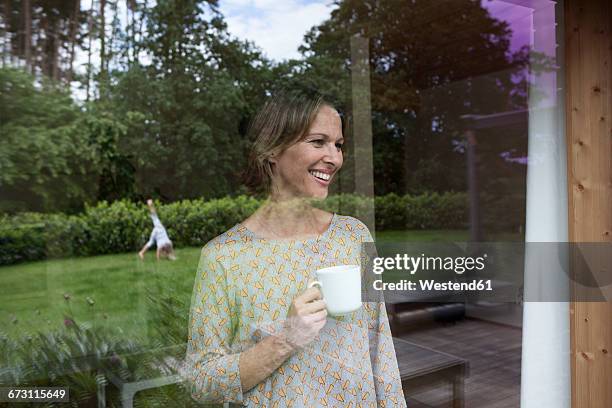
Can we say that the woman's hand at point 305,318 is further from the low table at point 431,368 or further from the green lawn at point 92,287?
the low table at point 431,368

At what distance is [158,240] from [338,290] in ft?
3.32

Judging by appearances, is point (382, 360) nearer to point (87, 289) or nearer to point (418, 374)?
point (418, 374)

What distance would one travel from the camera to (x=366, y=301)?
135 cm

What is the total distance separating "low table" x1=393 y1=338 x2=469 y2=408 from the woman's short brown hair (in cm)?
88

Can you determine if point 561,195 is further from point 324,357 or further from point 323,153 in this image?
point 324,357

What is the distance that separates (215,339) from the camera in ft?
3.79

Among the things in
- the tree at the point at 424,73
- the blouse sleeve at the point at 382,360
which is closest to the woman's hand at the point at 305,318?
the blouse sleeve at the point at 382,360

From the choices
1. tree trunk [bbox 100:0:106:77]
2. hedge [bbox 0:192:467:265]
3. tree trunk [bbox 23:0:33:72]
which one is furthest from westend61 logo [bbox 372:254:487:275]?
Result: tree trunk [bbox 23:0:33:72]

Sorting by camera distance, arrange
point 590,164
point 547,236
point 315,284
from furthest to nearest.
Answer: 1. point 547,236
2. point 590,164
3. point 315,284

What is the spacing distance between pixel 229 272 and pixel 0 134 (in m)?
1.16

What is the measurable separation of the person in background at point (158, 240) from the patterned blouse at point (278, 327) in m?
0.67

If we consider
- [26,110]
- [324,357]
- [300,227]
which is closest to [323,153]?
Result: [300,227]

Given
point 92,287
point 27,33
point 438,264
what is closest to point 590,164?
point 438,264

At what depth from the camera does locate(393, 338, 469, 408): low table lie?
1980 mm
